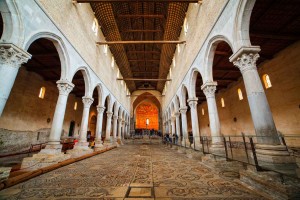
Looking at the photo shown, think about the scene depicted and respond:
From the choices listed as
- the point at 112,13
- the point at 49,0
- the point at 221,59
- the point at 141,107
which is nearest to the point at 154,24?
the point at 112,13

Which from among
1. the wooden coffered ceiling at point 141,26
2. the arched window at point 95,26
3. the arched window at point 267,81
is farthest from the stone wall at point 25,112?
the arched window at point 267,81

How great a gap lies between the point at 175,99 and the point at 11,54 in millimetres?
14251

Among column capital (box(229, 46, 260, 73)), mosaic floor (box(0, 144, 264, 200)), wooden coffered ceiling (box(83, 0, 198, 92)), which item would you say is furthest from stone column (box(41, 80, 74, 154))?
column capital (box(229, 46, 260, 73))

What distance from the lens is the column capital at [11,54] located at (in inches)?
168

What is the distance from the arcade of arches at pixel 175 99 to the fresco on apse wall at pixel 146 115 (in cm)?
1977

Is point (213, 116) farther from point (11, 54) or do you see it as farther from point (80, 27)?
point (80, 27)

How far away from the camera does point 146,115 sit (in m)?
38.4

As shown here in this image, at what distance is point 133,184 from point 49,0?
855cm

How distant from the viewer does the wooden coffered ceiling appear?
455 inches

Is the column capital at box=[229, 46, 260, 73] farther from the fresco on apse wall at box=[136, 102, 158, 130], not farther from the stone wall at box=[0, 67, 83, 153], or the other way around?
the fresco on apse wall at box=[136, 102, 158, 130]

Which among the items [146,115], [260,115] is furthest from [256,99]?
[146,115]

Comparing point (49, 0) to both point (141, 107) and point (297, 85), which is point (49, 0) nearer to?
point (297, 85)

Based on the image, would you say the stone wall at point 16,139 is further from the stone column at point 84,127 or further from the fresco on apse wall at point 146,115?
the fresco on apse wall at point 146,115

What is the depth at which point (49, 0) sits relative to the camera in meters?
6.29
